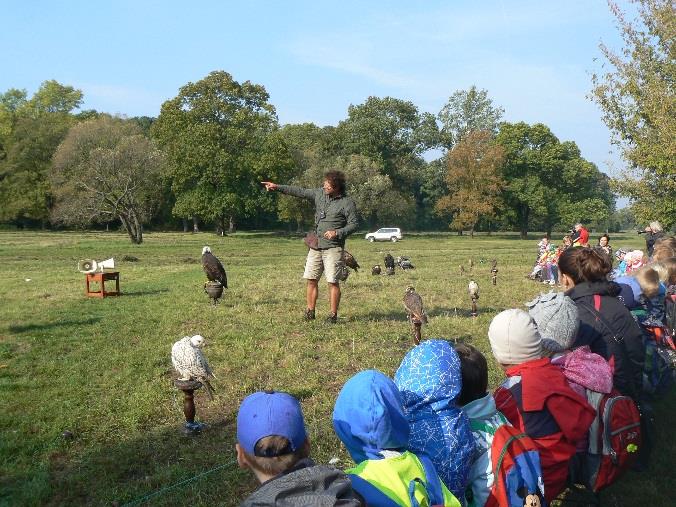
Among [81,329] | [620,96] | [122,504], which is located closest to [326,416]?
[122,504]

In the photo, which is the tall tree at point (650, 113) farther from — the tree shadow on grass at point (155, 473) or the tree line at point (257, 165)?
the tree shadow on grass at point (155, 473)

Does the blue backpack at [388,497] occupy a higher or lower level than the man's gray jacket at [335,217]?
lower

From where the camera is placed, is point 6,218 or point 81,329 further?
point 6,218

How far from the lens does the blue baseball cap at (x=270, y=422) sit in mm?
2297

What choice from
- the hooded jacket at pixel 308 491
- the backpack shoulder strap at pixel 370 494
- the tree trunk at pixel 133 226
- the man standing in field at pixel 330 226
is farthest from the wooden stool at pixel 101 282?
the tree trunk at pixel 133 226

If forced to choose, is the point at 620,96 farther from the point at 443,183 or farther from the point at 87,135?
the point at 443,183

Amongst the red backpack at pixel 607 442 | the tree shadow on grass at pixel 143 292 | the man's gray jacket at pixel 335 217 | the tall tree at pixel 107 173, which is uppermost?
the tall tree at pixel 107 173

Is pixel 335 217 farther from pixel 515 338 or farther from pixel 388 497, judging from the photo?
pixel 388 497

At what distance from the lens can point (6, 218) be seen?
52.8 m

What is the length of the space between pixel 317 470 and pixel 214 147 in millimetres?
45723

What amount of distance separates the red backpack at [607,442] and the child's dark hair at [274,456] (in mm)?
2147

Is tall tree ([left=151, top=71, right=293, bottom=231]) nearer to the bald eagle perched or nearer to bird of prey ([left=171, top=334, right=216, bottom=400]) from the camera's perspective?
the bald eagle perched

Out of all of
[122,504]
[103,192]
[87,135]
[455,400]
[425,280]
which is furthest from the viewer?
[87,135]

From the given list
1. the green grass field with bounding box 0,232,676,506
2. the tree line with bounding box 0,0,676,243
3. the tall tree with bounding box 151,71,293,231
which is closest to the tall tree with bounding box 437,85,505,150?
the tree line with bounding box 0,0,676,243
